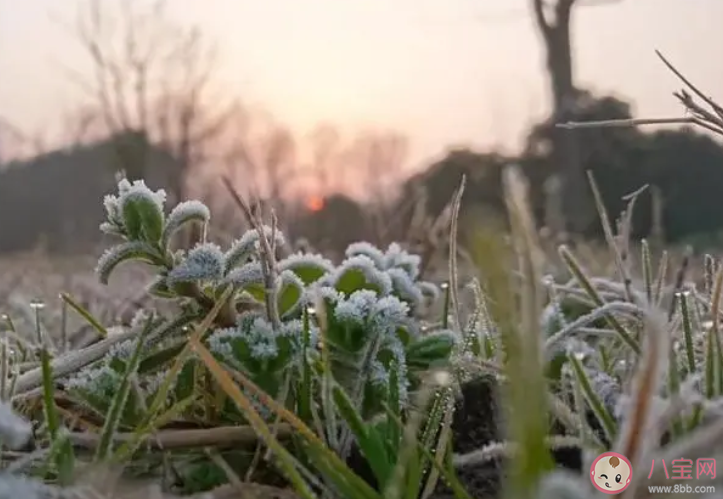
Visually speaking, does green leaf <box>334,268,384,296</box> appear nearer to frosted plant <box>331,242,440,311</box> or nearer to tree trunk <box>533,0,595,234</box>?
frosted plant <box>331,242,440,311</box>

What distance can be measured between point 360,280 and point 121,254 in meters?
0.16

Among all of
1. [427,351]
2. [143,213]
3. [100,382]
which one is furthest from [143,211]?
[427,351]

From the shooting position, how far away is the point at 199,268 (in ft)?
1.92

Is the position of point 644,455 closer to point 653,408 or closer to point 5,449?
point 653,408

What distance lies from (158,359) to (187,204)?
3.8 inches

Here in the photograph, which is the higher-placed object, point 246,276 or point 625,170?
point 246,276

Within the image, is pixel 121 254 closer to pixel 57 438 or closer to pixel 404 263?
pixel 57 438

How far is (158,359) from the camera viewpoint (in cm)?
61

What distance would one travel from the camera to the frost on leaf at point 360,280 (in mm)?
664

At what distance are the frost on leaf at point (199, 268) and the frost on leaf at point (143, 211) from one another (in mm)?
28

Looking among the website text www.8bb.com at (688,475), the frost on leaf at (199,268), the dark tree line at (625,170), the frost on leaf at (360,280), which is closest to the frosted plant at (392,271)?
the frost on leaf at (360,280)

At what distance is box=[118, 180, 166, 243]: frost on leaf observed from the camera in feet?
1.97

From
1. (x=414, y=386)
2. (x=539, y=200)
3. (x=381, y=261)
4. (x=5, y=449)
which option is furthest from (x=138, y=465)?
(x=539, y=200)

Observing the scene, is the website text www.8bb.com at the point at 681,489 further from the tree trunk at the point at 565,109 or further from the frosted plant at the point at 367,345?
the tree trunk at the point at 565,109
